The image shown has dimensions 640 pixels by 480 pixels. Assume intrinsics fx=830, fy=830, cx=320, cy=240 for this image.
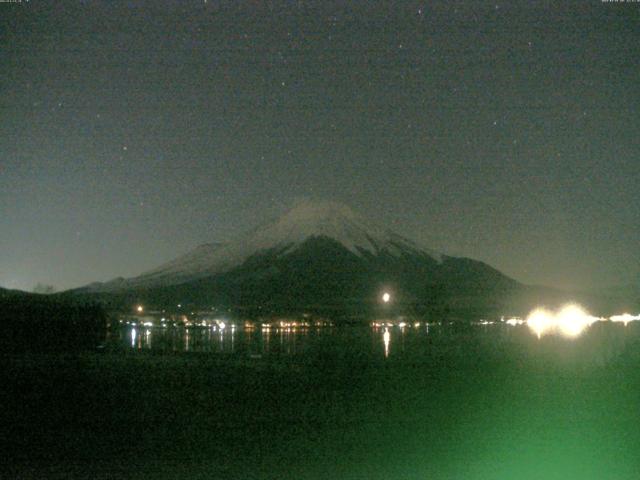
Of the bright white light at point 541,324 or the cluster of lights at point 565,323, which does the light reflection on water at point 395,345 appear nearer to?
the cluster of lights at point 565,323

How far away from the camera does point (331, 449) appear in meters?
13.1

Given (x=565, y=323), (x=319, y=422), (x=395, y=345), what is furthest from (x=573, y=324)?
(x=319, y=422)

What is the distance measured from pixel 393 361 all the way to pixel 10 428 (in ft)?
65.0

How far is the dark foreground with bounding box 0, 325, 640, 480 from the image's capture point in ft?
38.5

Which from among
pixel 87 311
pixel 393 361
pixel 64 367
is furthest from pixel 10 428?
pixel 87 311

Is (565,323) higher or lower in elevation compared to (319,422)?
higher

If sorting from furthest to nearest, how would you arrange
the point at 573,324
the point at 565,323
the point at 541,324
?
the point at 541,324
the point at 565,323
the point at 573,324

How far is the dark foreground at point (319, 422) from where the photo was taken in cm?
1173

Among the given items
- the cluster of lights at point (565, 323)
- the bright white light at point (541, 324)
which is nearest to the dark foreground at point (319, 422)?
the cluster of lights at point (565, 323)

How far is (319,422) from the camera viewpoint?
15.9m

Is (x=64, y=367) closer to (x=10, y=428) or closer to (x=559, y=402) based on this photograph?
(x=10, y=428)

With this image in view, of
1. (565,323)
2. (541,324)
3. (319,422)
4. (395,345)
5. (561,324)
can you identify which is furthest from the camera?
(541,324)

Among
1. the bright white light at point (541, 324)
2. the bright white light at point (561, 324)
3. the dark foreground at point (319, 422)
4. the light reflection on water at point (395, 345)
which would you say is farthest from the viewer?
the bright white light at point (541, 324)

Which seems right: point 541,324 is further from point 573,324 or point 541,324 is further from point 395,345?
point 395,345
